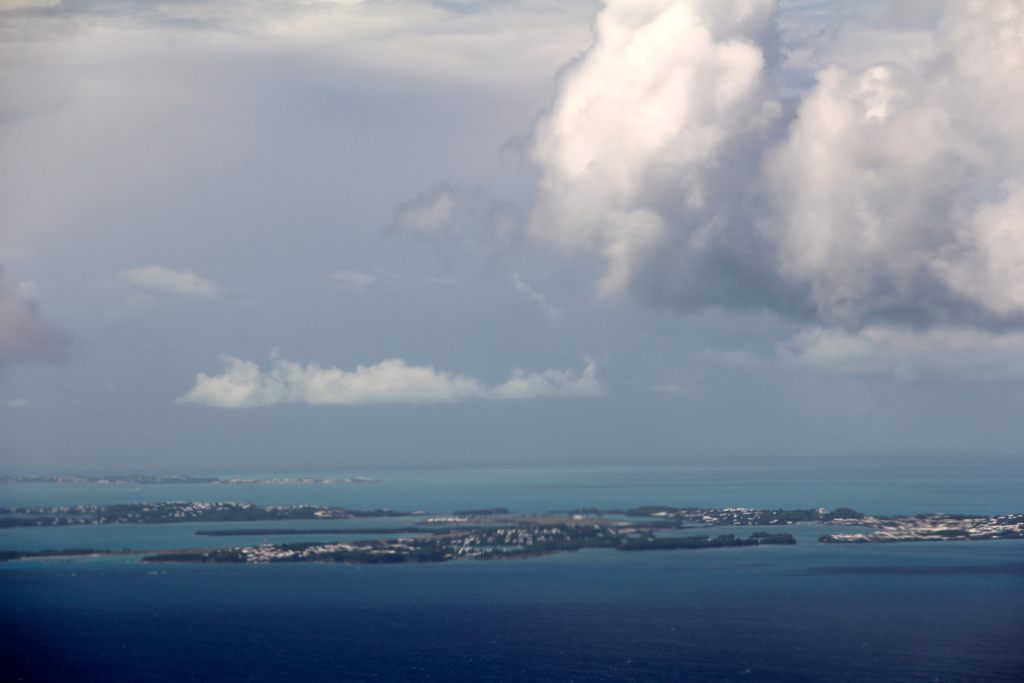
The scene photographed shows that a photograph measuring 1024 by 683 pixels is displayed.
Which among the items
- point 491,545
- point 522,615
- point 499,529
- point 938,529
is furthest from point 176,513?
point 938,529

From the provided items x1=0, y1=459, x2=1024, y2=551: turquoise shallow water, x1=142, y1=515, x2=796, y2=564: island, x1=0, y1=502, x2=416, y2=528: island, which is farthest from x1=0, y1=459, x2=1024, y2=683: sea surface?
x1=0, y1=502, x2=416, y2=528: island

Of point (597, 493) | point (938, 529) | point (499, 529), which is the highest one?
point (597, 493)

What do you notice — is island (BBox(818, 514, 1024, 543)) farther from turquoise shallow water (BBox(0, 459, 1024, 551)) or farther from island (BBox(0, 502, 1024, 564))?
turquoise shallow water (BBox(0, 459, 1024, 551))

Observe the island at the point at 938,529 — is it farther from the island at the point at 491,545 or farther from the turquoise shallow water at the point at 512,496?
the island at the point at 491,545

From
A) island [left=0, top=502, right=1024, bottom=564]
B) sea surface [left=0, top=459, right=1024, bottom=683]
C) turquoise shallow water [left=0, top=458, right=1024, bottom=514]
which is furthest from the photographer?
turquoise shallow water [left=0, top=458, right=1024, bottom=514]

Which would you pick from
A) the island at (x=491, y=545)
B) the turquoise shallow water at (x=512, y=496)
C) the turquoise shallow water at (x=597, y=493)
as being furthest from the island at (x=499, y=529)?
the turquoise shallow water at (x=597, y=493)

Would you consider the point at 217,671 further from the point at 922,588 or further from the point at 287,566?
the point at 922,588

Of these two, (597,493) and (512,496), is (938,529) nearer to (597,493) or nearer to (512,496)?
(597,493)

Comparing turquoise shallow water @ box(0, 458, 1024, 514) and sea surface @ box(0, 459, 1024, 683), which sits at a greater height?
turquoise shallow water @ box(0, 458, 1024, 514)
